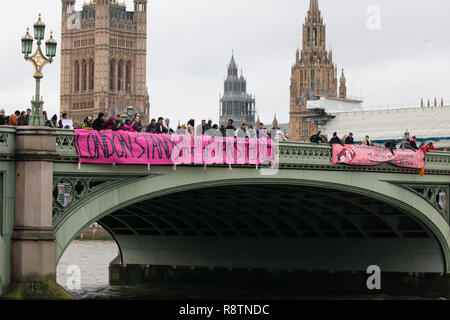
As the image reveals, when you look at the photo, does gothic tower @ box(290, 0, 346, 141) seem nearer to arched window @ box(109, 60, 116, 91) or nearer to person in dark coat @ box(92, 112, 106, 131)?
arched window @ box(109, 60, 116, 91)

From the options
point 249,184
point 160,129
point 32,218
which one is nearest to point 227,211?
point 249,184

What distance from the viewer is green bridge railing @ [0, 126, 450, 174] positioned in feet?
82.0

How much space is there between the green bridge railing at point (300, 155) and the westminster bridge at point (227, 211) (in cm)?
4

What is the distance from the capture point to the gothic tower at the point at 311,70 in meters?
170

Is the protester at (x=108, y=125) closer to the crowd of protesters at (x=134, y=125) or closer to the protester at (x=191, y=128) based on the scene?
the crowd of protesters at (x=134, y=125)

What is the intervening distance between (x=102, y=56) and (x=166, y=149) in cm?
14317

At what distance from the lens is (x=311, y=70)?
17075 centimetres

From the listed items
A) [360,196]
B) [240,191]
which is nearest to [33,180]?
[240,191]

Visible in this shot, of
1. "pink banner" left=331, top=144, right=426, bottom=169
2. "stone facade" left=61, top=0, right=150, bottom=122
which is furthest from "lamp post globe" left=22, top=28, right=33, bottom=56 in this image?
"stone facade" left=61, top=0, right=150, bottom=122

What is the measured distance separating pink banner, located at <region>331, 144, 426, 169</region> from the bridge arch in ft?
1.64

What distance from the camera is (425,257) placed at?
146 ft

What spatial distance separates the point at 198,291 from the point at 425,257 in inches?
453
